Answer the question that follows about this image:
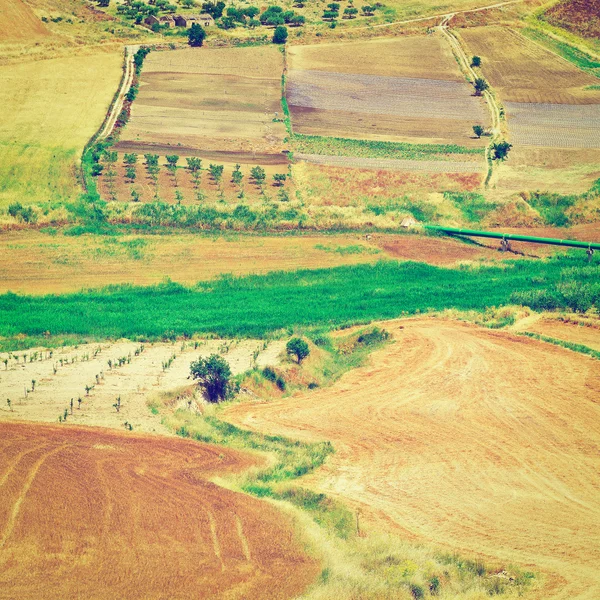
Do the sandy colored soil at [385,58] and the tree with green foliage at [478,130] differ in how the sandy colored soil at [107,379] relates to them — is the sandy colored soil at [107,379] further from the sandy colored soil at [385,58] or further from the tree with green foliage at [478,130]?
the sandy colored soil at [385,58]

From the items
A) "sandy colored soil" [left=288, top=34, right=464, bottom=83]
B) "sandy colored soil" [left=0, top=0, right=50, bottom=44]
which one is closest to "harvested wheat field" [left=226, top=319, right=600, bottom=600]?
"sandy colored soil" [left=288, top=34, right=464, bottom=83]

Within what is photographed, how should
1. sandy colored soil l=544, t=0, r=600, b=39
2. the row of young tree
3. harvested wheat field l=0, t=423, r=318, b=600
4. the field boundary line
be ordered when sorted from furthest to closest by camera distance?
sandy colored soil l=544, t=0, r=600, b=39, the field boundary line, the row of young tree, harvested wheat field l=0, t=423, r=318, b=600

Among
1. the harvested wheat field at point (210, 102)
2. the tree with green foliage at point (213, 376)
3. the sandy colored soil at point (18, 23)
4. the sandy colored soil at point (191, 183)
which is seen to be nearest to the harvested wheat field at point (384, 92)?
the harvested wheat field at point (210, 102)

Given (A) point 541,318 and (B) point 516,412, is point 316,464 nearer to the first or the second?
(B) point 516,412

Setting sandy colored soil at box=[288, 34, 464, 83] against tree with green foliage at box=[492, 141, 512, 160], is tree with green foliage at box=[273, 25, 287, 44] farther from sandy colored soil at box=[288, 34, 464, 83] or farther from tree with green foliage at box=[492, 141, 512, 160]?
tree with green foliage at box=[492, 141, 512, 160]

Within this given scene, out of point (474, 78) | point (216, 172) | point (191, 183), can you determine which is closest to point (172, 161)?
point (191, 183)

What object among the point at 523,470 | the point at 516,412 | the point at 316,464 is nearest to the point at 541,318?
the point at 516,412

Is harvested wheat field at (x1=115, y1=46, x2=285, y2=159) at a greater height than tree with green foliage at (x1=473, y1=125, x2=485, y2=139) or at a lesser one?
lesser

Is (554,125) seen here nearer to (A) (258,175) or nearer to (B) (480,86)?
(B) (480,86)
